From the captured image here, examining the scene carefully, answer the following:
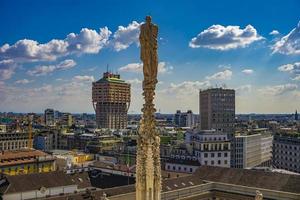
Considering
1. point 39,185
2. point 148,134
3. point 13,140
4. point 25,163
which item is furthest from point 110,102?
point 148,134

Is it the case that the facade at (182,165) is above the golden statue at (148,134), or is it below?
below

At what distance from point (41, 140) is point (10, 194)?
75.7 metres

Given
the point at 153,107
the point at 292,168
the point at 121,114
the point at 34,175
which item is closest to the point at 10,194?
the point at 34,175

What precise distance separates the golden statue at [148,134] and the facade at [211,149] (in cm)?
5011

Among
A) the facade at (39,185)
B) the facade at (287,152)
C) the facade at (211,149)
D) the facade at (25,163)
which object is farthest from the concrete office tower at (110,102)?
the facade at (39,185)

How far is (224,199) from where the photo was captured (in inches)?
1378

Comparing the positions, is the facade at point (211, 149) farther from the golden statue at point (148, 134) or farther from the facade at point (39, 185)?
the golden statue at point (148, 134)

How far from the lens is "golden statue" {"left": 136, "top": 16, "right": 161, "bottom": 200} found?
766cm

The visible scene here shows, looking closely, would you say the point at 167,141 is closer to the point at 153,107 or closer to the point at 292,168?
the point at 292,168

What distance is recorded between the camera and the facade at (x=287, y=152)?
70438 mm

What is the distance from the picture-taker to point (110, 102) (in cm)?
15750

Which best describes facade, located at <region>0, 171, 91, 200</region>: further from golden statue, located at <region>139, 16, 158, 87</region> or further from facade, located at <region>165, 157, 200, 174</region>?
golden statue, located at <region>139, 16, 158, 87</region>

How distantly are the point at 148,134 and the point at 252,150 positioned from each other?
82.8 meters

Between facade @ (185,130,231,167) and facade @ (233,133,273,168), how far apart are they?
71.7 feet
